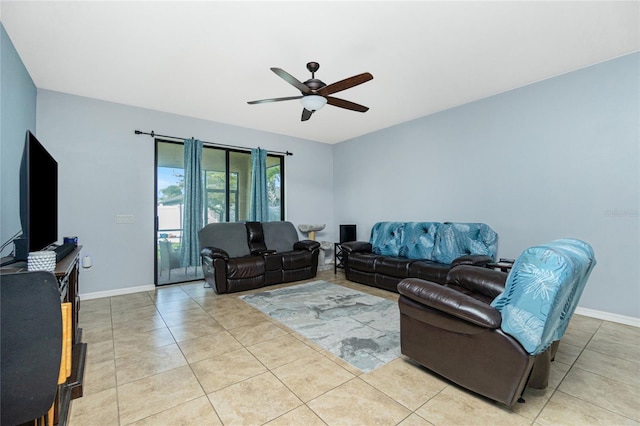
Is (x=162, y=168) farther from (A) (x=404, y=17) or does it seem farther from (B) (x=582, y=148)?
(B) (x=582, y=148)

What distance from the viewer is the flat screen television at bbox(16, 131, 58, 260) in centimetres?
175

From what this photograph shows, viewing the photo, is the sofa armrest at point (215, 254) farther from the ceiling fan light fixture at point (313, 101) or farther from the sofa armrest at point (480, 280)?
the sofa armrest at point (480, 280)

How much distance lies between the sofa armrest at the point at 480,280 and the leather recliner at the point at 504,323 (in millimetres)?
499

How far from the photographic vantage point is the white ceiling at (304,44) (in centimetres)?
231

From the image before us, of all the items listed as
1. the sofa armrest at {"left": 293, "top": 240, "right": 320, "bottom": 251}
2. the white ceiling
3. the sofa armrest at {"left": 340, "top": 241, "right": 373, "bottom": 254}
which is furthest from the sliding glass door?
the sofa armrest at {"left": 340, "top": 241, "right": 373, "bottom": 254}

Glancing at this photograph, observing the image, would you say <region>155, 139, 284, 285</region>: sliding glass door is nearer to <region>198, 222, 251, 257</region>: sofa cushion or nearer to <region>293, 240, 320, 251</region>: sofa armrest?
<region>198, 222, 251, 257</region>: sofa cushion

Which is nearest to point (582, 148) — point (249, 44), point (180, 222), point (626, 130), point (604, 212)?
Answer: point (626, 130)

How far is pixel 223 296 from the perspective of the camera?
405 centimetres

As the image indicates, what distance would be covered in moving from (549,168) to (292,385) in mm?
3802

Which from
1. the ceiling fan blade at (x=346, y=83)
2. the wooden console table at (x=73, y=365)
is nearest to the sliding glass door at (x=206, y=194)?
the wooden console table at (x=73, y=365)

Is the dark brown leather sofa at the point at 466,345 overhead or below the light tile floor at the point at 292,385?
overhead

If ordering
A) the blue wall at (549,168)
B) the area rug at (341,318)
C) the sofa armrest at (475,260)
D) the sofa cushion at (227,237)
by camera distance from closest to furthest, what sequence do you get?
the area rug at (341,318) < the blue wall at (549,168) < the sofa armrest at (475,260) < the sofa cushion at (227,237)

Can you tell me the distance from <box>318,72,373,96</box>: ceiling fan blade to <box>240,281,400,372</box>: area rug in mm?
2373

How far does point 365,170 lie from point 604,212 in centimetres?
371
